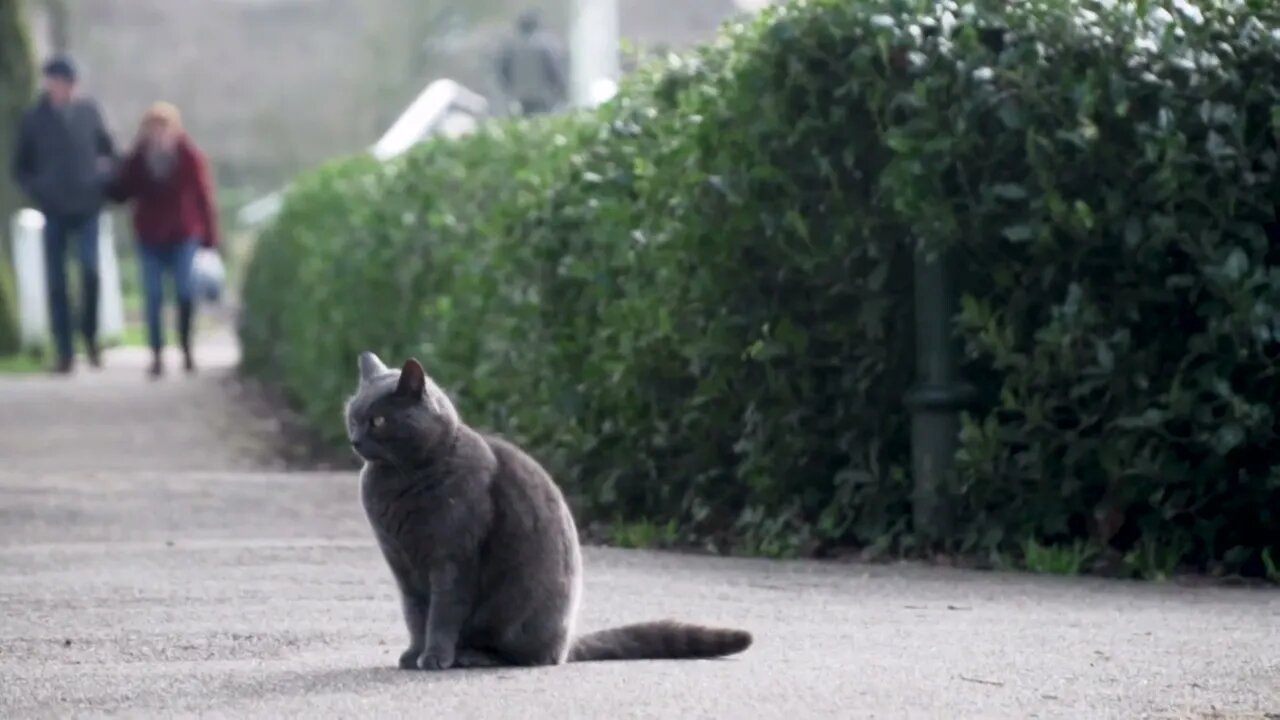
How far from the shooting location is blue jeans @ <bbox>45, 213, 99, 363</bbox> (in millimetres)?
18156

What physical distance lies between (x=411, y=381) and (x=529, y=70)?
56.9 ft

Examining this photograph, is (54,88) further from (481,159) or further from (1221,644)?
(1221,644)

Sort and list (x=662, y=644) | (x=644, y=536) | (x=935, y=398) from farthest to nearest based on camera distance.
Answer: (x=644, y=536) < (x=935, y=398) < (x=662, y=644)

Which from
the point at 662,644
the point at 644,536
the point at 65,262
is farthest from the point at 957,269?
the point at 65,262

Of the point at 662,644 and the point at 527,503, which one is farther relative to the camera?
the point at 662,644

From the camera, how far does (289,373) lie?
1725cm

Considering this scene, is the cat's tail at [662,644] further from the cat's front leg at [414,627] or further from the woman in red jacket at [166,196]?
the woman in red jacket at [166,196]

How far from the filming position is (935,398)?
7.89 metres

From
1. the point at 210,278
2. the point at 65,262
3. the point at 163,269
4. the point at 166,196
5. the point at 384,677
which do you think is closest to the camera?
the point at 384,677

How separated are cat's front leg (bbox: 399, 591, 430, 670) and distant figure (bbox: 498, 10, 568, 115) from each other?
1696 centimetres

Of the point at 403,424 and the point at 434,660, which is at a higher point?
the point at 403,424

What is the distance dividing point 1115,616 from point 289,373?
11.2 m

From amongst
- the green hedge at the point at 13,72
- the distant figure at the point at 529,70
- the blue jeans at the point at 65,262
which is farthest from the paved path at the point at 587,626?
Answer: the green hedge at the point at 13,72

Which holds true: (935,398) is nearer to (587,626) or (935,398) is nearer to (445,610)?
(587,626)
